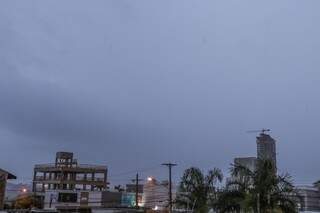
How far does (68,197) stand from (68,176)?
21.2 metres

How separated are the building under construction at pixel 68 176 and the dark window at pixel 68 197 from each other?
11.7 meters

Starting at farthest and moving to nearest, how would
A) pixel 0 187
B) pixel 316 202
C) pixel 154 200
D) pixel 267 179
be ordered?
pixel 154 200
pixel 316 202
pixel 0 187
pixel 267 179

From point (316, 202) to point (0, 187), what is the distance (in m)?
56.9

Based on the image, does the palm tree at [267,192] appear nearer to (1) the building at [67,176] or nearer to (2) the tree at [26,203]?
(2) the tree at [26,203]

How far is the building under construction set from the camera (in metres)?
162

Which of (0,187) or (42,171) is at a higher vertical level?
(42,171)

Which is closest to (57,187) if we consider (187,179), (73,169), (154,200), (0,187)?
(73,169)

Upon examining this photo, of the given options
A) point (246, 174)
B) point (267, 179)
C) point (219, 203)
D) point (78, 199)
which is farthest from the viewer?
point (78, 199)

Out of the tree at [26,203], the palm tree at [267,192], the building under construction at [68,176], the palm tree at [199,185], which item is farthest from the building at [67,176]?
the palm tree at [267,192]

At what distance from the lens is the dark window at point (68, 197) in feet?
472

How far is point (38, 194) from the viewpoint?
149 metres

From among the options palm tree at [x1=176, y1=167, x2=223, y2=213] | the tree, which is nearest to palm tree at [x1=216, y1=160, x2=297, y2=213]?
palm tree at [x1=176, y1=167, x2=223, y2=213]

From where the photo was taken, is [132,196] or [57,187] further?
[57,187]

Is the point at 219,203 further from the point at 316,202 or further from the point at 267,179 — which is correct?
the point at 316,202
